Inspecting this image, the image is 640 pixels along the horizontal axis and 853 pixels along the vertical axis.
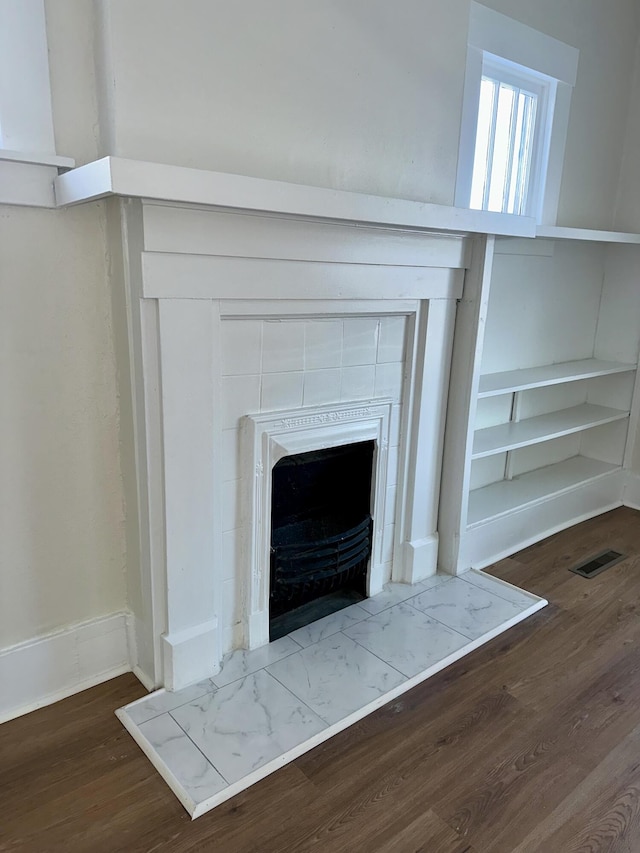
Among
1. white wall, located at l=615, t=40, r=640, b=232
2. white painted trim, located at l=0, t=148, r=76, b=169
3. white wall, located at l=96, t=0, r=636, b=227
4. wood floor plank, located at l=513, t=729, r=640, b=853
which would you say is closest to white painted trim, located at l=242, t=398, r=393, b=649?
white wall, located at l=96, t=0, r=636, b=227

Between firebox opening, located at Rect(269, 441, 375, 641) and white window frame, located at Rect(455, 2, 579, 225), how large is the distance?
1.22m

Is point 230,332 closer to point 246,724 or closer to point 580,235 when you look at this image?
point 246,724

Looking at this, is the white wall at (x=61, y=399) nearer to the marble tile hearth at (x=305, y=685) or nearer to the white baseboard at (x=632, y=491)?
the marble tile hearth at (x=305, y=685)

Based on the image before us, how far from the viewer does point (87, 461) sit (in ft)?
6.07

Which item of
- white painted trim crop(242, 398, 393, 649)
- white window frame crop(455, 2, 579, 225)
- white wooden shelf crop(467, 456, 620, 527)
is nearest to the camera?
white painted trim crop(242, 398, 393, 649)

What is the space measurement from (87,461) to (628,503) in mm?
3181

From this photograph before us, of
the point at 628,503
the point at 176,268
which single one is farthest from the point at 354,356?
the point at 628,503

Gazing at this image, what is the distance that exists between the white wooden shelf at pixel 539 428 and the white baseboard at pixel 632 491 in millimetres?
363

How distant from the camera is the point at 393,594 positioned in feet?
8.34

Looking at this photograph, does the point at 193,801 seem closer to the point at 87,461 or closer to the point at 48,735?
the point at 48,735

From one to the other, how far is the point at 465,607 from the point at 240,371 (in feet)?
4.41

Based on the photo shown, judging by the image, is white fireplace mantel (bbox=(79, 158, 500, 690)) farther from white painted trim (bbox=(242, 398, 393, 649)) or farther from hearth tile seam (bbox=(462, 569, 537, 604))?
hearth tile seam (bbox=(462, 569, 537, 604))

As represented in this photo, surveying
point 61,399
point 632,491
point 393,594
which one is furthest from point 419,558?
point 632,491

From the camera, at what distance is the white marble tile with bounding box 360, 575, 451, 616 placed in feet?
8.04
